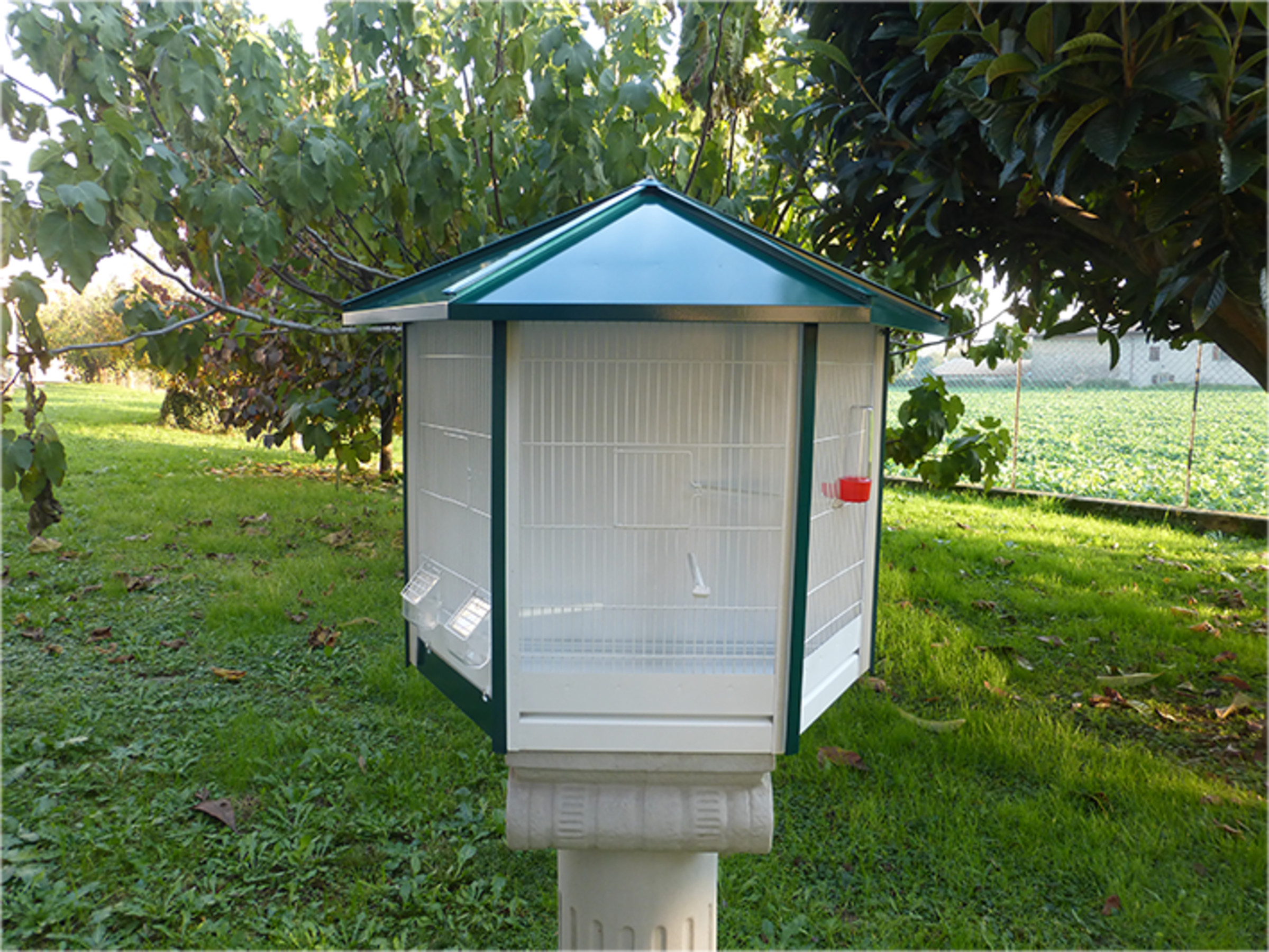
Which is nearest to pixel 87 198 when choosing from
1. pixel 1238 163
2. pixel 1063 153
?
pixel 1063 153

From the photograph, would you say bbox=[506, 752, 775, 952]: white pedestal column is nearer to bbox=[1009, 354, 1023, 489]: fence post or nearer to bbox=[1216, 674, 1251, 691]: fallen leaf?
bbox=[1216, 674, 1251, 691]: fallen leaf

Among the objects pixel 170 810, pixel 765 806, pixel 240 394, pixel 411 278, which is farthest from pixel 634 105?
pixel 240 394

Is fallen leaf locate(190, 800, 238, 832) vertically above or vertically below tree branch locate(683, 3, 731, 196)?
below

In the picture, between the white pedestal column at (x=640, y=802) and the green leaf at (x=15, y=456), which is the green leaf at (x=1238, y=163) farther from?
the green leaf at (x=15, y=456)

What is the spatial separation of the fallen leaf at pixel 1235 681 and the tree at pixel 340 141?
394 centimetres

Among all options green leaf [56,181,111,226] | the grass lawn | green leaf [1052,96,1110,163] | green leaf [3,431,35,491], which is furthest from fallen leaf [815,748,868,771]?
green leaf [56,181,111,226]

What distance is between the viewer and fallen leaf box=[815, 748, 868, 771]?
4.22m

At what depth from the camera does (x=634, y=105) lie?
152 inches

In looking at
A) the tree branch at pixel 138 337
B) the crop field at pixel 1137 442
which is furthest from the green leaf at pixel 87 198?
the crop field at pixel 1137 442

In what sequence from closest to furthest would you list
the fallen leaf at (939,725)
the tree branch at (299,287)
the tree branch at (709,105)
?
the tree branch at (709,105) < the fallen leaf at (939,725) < the tree branch at (299,287)

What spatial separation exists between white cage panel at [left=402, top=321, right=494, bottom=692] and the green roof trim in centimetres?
19

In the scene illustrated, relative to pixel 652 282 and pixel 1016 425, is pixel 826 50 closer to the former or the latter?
pixel 652 282

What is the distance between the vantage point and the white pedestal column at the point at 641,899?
268cm

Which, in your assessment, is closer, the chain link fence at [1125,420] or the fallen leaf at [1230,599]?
the fallen leaf at [1230,599]
